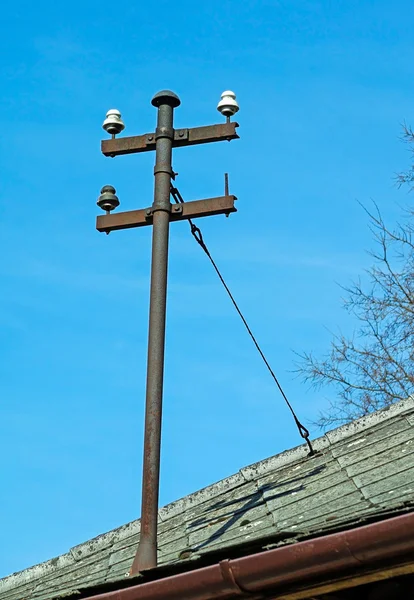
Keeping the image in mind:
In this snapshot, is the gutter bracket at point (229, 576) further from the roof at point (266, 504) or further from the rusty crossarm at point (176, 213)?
the rusty crossarm at point (176, 213)

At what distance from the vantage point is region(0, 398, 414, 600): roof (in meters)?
5.46

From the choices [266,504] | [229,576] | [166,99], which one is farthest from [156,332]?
[229,576]

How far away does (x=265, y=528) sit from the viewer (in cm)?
582

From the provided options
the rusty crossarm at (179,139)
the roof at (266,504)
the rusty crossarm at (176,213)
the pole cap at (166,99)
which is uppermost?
the pole cap at (166,99)


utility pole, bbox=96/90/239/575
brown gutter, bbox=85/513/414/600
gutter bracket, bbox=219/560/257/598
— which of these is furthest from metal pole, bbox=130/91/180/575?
gutter bracket, bbox=219/560/257/598

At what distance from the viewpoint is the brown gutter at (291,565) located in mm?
4008

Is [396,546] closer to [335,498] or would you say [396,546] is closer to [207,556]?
[207,556]

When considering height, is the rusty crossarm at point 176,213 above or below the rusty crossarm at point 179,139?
below

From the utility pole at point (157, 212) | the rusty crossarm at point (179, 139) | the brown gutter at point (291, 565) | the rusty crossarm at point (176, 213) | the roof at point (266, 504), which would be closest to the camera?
the brown gutter at point (291, 565)

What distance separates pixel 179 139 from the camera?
6.66 metres

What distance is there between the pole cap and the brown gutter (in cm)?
336

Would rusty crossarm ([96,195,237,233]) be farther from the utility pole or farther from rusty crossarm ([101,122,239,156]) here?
rusty crossarm ([101,122,239,156])

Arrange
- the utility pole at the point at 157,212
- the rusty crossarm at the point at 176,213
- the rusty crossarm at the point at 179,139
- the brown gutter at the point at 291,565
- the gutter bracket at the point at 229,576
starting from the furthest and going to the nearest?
the rusty crossarm at the point at 179,139 < the rusty crossarm at the point at 176,213 < the utility pole at the point at 157,212 < the gutter bracket at the point at 229,576 < the brown gutter at the point at 291,565

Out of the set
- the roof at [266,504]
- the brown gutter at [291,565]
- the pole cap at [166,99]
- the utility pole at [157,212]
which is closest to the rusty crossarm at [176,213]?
the utility pole at [157,212]
